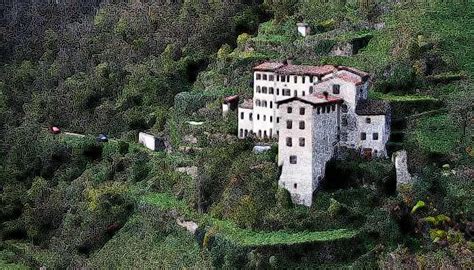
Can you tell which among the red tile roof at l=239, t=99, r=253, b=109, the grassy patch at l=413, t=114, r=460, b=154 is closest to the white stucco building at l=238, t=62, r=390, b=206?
the red tile roof at l=239, t=99, r=253, b=109

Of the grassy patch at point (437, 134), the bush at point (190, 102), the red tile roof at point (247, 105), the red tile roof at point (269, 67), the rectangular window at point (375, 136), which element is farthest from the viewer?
the bush at point (190, 102)

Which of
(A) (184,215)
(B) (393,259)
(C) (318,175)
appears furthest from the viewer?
(A) (184,215)

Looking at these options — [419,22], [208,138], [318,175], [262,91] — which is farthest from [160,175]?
[419,22]

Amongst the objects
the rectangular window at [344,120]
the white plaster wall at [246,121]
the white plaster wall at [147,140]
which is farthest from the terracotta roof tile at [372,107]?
the white plaster wall at [147,140]

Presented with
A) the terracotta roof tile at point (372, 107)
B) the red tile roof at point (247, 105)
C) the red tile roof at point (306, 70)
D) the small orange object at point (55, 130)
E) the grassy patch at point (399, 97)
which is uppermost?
the red tile roof at point (306, 70)

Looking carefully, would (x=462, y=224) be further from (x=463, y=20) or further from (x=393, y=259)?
(x=463, y=20)

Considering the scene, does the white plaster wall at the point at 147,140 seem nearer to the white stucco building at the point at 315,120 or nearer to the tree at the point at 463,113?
the white stucco building at the point at 315,120

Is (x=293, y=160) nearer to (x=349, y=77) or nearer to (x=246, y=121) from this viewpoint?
(x=349, y=77)

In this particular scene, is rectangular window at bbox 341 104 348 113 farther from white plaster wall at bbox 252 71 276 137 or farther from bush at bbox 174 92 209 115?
bush at bbox 174 92 209 115
